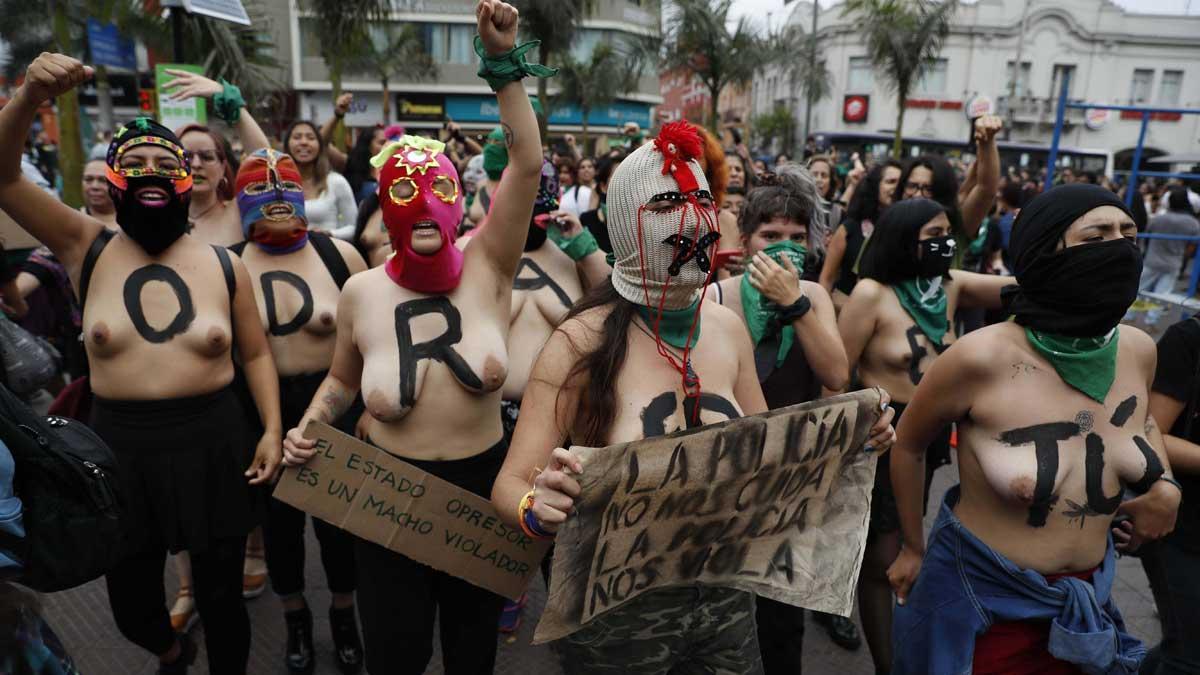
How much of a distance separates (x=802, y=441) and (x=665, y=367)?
390mm

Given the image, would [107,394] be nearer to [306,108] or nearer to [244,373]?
[244,373]

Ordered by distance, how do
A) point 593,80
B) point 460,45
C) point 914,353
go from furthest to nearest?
point 460,45, point 593,80, point 914,353

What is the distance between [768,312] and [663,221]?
3.61 feet

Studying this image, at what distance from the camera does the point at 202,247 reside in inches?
113

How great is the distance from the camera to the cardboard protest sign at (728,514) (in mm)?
1645

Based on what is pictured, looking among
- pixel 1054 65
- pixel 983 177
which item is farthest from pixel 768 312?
pixel 1054 65

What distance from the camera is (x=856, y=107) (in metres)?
44.1

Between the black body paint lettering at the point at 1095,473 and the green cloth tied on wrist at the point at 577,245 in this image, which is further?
the green cloth tied on wrist at the point at 577,245

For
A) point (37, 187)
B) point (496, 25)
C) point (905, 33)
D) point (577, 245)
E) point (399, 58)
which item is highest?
point (399, 58)

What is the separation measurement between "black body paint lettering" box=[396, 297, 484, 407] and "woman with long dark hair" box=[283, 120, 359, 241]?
257 cm

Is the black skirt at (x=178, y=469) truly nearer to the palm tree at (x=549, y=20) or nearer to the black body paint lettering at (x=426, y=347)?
the black body paint lettering at (x=426, y=347)

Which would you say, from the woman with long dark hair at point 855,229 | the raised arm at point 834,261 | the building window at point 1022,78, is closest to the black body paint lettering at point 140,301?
the woman with long dark hair at point 855,229

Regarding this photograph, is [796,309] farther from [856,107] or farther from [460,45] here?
[856,107]

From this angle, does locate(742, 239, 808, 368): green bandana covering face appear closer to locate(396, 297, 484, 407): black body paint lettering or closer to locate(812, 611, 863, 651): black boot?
locate(396, 297, 484, 407): black body paint lettering
